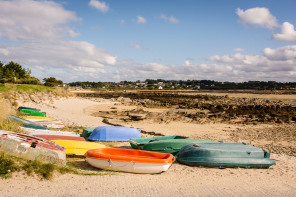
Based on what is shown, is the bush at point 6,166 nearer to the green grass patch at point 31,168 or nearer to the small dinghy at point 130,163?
the green grass patch at point 31,168

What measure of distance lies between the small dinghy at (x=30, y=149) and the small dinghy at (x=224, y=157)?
15.0 feet

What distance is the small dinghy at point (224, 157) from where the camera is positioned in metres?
9.26

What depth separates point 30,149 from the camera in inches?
302

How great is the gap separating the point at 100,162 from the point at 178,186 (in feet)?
8.99

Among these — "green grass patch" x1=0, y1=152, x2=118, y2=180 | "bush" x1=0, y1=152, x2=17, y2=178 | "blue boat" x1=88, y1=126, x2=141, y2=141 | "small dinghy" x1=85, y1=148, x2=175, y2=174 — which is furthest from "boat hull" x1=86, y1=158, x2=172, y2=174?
"blue boat" x1=88, y1=126, x2=141, y2=141

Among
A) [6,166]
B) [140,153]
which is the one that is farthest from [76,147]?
[6,166]

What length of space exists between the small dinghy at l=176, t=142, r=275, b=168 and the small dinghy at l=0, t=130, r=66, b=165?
4.58 m

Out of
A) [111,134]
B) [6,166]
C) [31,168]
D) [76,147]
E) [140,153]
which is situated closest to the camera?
[6,166]

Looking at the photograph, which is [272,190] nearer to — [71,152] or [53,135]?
[71,152]

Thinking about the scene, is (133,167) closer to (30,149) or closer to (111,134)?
(30,149)

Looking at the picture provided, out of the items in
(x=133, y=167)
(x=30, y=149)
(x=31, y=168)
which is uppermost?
(x=30, y=149)

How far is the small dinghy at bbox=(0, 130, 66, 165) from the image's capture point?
741 cm

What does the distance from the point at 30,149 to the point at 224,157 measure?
6742 mm

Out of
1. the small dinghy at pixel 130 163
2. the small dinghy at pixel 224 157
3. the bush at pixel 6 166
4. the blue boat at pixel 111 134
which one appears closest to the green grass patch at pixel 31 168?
the bush at pixel 6 166
